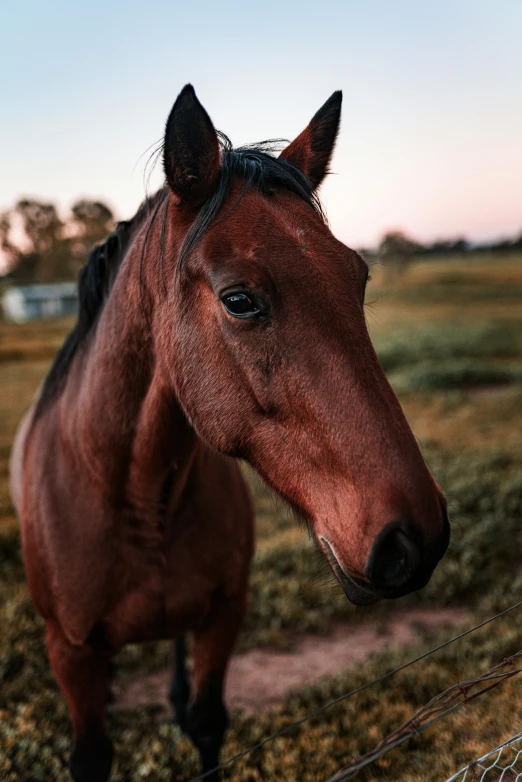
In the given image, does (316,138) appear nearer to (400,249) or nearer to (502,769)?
(502,769)

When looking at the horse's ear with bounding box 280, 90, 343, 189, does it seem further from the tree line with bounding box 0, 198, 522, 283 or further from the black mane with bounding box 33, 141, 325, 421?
the tree line with bounding box 0, 198, 522, 283

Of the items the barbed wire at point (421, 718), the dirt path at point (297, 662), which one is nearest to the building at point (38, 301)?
the dirt path at point (297, 662)

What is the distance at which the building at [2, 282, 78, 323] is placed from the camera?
5953cm

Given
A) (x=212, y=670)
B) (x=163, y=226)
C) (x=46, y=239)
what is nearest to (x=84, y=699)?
(x=212, y=670)

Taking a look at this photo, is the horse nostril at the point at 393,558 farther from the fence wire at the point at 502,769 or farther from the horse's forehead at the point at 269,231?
the fence wire at the point at 502,769

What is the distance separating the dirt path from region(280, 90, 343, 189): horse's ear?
12.0 feet

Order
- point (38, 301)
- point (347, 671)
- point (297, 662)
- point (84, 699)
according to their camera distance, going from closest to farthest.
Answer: point (84, 699) → point (347, 671) → point (297, 662) → point (38, 301)

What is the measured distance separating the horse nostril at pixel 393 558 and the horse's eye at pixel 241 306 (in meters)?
0.75

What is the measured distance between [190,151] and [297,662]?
4122 millimetres

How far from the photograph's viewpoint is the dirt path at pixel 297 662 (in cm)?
432

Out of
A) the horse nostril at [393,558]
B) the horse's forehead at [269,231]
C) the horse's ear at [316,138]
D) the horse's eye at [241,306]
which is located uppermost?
the horse's ear at [316,138]

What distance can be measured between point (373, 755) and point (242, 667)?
3096mm

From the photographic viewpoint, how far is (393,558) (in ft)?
4.90

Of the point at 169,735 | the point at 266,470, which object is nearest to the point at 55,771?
the point at 169,735
